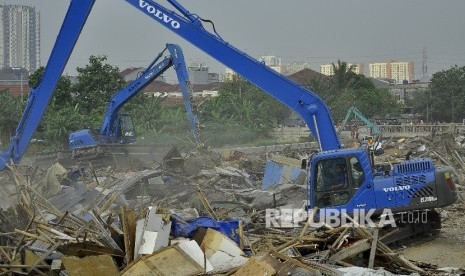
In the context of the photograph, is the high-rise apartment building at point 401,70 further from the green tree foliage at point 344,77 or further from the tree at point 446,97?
the green tree foliage at point 344,77

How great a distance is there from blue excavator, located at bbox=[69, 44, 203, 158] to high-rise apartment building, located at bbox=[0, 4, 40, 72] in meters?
111

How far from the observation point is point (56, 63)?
594 inches

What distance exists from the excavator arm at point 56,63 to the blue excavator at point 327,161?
0.02 meters

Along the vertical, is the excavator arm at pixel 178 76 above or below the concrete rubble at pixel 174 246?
above

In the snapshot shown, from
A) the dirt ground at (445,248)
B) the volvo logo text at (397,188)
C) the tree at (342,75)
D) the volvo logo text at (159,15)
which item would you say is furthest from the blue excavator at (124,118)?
the tree at (342,75)

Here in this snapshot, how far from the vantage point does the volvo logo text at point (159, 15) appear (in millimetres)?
13438

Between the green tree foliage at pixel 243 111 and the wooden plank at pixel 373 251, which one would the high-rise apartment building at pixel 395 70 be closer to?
the green tree foliage at pixel 243 111

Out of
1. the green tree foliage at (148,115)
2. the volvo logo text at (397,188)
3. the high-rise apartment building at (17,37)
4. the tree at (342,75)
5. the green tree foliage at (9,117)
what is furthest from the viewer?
the high-rise apartment building at (17,37)

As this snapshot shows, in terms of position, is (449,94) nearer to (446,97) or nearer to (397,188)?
(446,97)

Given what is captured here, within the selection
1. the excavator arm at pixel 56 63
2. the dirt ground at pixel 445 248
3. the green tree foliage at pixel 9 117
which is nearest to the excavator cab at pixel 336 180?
the dirt ground at pixel 445 248

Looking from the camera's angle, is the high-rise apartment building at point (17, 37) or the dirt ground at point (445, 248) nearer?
the dirt ground at point (445, 248)

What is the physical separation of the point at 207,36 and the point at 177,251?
6463mm

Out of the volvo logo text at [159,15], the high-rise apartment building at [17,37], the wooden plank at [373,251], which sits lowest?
the wooden plank at [373,251]

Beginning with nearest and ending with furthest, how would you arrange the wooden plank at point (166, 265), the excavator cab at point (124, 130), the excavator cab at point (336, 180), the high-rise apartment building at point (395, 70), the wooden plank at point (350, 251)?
1. the wooden plank at point (166, 265)
2. the wooden plank at point (350, 251)
3. the excavator cab at point (336, 180)
4. the excavator cab at point (124, 130)
5. the high-rise apartment building at point (395, 70)
